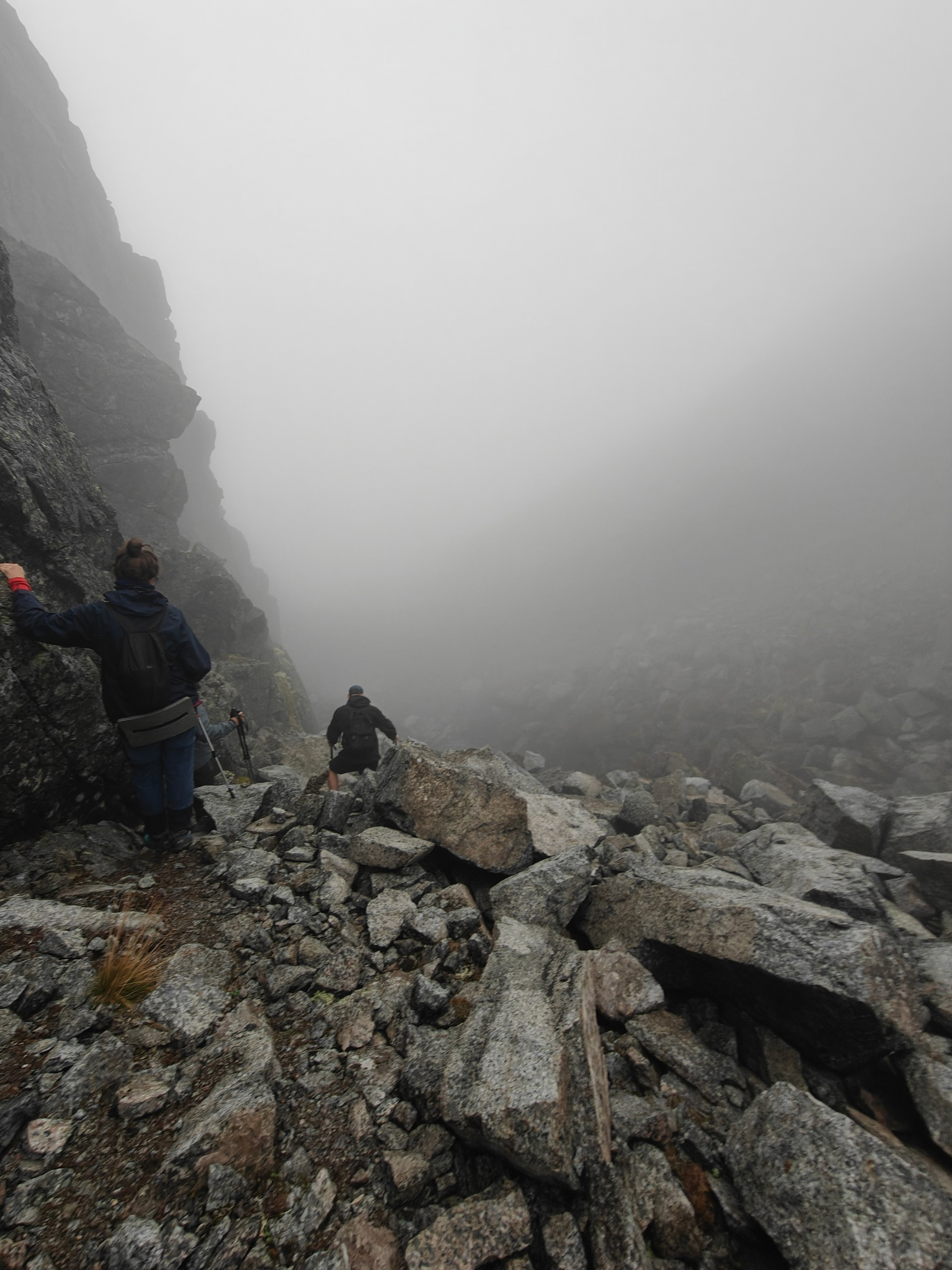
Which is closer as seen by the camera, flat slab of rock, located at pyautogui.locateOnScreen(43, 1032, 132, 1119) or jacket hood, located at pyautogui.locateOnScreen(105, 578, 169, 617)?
flat slab of rock, located at pyautogui.locateOnScreen(43, 1032, 132, 1119)

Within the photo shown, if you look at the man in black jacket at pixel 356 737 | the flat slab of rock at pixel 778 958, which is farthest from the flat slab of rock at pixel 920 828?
the man in black jacket at pixel 356 737

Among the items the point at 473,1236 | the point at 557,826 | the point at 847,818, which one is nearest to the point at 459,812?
the point at 557,826

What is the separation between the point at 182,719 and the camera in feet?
21.2

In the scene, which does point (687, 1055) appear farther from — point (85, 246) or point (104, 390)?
point (85, 246)

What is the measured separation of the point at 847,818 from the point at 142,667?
545 inches

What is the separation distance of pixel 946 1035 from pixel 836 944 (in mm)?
1681

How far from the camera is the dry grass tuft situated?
423 cm

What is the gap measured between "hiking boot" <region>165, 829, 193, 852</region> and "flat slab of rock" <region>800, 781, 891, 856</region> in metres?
12.5

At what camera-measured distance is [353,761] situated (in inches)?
426

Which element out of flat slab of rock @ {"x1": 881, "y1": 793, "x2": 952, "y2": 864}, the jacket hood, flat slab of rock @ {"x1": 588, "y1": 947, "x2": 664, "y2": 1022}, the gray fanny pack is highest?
the jacket hood

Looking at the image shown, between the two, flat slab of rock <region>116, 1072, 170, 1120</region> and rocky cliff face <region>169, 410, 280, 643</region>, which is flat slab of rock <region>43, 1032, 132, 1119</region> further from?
rocky cliff face <region>169, 410, 280, 643</region>

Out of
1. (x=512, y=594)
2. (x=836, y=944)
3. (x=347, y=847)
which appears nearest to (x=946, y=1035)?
(x=836, y=944)

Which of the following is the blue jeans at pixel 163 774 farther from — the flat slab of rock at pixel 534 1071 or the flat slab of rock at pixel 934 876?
the flat slab of rock at pixel 934 876

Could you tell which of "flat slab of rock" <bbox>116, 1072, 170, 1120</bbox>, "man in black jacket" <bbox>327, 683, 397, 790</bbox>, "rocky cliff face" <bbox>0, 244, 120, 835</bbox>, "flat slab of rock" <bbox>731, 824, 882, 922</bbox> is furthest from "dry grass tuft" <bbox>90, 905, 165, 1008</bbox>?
"flat slab of rock" <bbox>731, 824, 882, 922</bbox>
